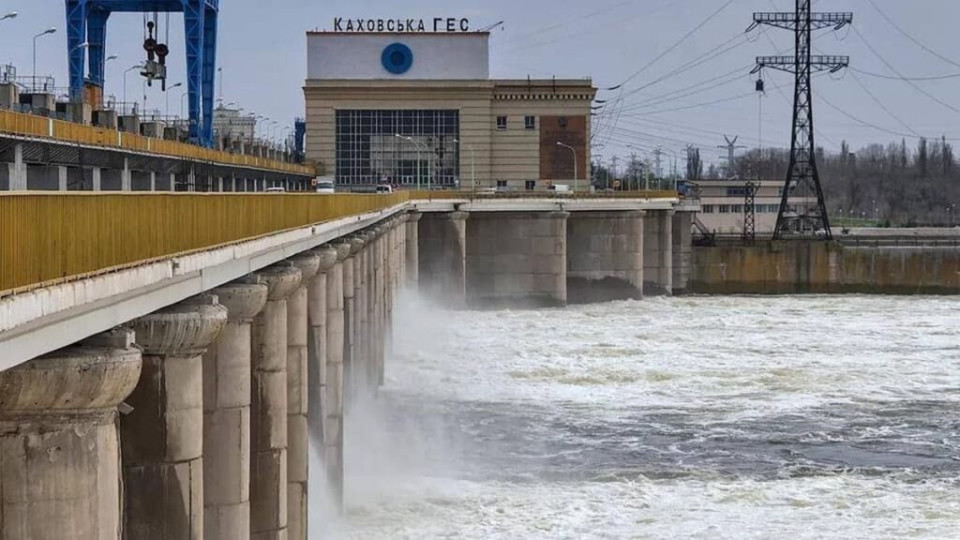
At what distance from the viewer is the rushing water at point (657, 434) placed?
3256 centimetres

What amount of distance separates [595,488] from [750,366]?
1090 inches

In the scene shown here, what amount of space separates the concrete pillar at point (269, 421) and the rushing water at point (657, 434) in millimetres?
7553

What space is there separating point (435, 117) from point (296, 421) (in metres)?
95.6

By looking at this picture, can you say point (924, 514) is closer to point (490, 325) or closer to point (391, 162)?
point (490, 325)

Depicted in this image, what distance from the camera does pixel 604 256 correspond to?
96.2 metres

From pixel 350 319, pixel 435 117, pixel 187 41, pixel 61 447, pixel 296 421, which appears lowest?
pixel 296 421

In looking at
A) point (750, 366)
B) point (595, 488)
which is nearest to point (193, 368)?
point (595, 488)

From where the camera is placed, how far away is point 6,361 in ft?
35.6

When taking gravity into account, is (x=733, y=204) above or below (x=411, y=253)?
above

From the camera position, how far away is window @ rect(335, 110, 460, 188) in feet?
394

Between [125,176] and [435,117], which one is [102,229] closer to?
[125,176]

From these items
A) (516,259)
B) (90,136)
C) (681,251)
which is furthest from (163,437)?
(681,251)

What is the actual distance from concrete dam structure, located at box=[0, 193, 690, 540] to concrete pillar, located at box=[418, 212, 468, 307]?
49.5m

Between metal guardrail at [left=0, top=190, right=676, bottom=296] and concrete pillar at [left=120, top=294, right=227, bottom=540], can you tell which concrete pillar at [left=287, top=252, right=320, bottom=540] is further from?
concrete pillar at [left=120, top=294, right=227, bottom=540]
